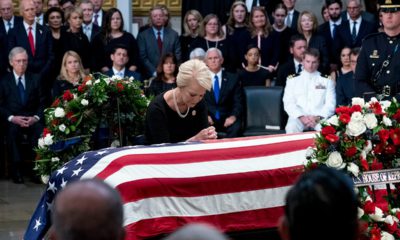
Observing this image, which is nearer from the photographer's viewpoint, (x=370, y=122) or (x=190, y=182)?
(x=370, y=122)

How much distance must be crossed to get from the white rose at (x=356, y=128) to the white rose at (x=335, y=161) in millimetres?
140

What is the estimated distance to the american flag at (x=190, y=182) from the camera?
20.0ft

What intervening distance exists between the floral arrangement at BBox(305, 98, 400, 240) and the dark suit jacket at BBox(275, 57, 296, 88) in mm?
5315

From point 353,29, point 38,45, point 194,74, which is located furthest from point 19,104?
point 194,74

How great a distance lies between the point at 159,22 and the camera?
11.9m

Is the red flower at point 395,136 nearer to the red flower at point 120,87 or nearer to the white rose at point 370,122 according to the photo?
the white rose at point 370,122

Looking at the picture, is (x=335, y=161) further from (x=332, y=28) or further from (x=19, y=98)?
(x=332, y=28)

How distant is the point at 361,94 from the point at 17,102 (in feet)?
14.8

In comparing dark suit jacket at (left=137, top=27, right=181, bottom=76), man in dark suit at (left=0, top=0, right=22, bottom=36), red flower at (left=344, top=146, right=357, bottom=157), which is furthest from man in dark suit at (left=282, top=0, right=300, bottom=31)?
red flower at (left=344, top=146, right=357, bottom=157)

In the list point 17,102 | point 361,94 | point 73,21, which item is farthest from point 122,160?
point 73,21

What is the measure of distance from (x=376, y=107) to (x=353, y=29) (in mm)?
5946

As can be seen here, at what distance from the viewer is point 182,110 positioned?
22.7 feet

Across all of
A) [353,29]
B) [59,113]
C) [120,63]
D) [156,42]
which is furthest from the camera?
[156,42]

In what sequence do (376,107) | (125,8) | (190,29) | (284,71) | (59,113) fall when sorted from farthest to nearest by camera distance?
(125,8) → (190,29) → (284,71) → (59,113) → (376,107)
